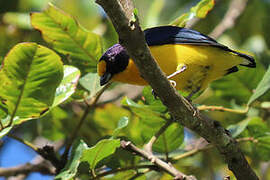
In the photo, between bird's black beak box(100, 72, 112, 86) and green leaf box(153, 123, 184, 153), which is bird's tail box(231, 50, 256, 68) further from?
bird's black beak box(100, 72, 112, 86)

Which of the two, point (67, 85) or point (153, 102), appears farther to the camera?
point (153, 102)

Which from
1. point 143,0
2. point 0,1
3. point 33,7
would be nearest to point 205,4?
point 33,7

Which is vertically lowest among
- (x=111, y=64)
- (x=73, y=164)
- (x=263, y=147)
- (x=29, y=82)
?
(x=263, y=147)

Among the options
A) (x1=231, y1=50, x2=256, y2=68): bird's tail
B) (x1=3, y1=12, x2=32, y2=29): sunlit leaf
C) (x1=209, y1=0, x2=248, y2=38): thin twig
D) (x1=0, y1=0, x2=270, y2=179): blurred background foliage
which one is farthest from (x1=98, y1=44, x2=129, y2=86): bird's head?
(x1=209, y1=0, x2=248, y2=38): thin twig

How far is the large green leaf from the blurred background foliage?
0.30m

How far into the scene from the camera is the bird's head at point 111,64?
281cm

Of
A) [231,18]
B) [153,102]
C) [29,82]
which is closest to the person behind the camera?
[29,82]

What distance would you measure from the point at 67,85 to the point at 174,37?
795 millimetres

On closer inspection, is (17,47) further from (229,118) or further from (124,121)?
(229,118)

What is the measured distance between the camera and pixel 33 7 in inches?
161

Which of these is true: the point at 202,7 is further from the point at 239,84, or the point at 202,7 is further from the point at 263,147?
the point at 263,147

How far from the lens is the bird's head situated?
2.81 meters

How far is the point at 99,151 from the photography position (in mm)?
2322

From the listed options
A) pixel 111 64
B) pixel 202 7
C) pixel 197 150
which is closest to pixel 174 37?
pixel 202 7
